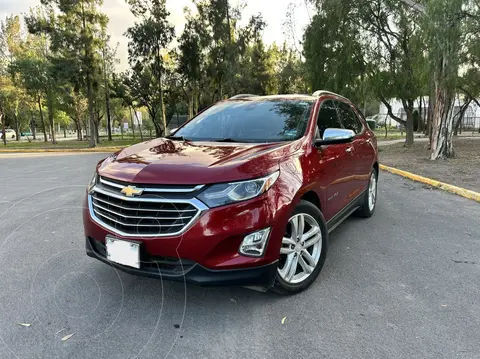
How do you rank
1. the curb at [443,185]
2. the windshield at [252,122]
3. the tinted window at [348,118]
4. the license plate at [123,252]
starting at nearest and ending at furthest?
the license plate at [123,252] < the windshield at [252,122] < the tinted window at [348,118] < the curb at [443,185]

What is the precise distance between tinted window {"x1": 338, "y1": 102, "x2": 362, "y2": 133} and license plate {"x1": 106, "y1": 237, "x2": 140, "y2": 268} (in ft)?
10.3

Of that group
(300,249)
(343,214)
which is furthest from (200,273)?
(343,214)

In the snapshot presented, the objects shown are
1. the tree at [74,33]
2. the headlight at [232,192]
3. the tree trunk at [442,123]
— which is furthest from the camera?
the tree at [74,33]

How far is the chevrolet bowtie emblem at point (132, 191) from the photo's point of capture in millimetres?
2600

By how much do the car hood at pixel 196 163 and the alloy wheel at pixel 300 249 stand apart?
572mm

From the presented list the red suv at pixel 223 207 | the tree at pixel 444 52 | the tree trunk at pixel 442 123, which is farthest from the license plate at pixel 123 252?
the tree trunk at pixel 442 123

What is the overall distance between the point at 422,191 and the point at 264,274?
240 inches

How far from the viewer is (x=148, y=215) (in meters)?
2.58

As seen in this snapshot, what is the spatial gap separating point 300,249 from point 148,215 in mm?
1318

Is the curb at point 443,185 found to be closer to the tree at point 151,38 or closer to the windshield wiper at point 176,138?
the windshield wiper at point 176,138

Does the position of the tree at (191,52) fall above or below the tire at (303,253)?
above

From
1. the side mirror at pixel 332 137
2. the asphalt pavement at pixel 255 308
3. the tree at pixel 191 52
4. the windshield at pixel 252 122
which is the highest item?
the tree at pixel 191 52

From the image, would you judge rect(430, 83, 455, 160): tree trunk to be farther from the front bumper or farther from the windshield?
the front bumper

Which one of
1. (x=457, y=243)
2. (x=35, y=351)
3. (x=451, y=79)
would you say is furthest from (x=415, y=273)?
(x=451, y=79)
